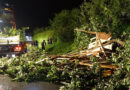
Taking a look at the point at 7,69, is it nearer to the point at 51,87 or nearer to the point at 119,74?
the point at 51,87

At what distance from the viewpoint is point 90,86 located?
4121 millimetres

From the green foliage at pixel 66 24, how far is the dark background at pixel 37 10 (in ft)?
18.5

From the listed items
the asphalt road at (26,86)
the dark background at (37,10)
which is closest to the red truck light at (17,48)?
the asphalt road at (26,86)

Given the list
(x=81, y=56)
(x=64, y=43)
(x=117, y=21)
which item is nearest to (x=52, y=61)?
(x=81, y=56)

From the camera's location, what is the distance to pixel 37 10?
81.4 ft

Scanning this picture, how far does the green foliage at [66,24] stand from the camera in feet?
38.5

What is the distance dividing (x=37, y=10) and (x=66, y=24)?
13.8 metres

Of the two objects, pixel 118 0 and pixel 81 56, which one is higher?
pixel 118 0

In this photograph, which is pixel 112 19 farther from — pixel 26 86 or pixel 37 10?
pixel 37 10

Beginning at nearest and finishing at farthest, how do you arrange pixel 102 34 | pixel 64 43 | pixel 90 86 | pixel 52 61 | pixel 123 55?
1. pixel 90 86
2. pixel 123 55
3. pixel 52 61
4. pixel 102 34
5. pixel 64 43

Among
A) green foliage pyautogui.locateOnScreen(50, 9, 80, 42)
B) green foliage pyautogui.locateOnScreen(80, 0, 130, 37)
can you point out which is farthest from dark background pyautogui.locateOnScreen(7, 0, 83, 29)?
green foliage pyautogui.locateOnScreen(80, 0, 130, 37)

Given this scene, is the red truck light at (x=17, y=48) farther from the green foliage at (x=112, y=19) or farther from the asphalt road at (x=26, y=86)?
the green foliage at (x=112, y=19)

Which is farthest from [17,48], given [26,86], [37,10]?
[37,10]

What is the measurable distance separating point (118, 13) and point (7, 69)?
6531 mm
